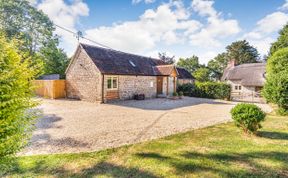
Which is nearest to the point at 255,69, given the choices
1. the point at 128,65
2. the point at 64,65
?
the point at 128,65

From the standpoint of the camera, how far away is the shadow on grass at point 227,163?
4340 mm

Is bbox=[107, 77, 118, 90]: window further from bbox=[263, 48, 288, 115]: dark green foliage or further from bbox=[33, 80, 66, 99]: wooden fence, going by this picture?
bbox=[263, 48, 288, 115]: dark green foliage

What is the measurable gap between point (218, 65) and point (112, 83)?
41.3m

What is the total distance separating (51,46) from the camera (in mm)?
29953

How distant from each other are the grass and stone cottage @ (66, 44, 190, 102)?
35.9 ft

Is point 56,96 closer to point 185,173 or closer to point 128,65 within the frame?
point 128,65

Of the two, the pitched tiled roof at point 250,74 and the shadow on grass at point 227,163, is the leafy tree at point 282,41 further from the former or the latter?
the shadow on grass at point 227,163

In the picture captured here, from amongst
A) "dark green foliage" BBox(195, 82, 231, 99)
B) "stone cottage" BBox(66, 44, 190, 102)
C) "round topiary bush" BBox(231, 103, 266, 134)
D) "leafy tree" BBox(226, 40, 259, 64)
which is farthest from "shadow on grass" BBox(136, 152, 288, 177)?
"leafy tree" BBox(226, 40, 259, 64)

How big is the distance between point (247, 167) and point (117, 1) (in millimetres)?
12521

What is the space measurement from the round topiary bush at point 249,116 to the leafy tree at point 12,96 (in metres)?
7.02

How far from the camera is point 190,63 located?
149 ft

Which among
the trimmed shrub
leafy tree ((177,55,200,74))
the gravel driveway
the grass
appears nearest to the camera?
the grass

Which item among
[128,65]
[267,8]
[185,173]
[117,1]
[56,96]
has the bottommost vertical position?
[185,173]

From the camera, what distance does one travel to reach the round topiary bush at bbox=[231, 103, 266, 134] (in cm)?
692
